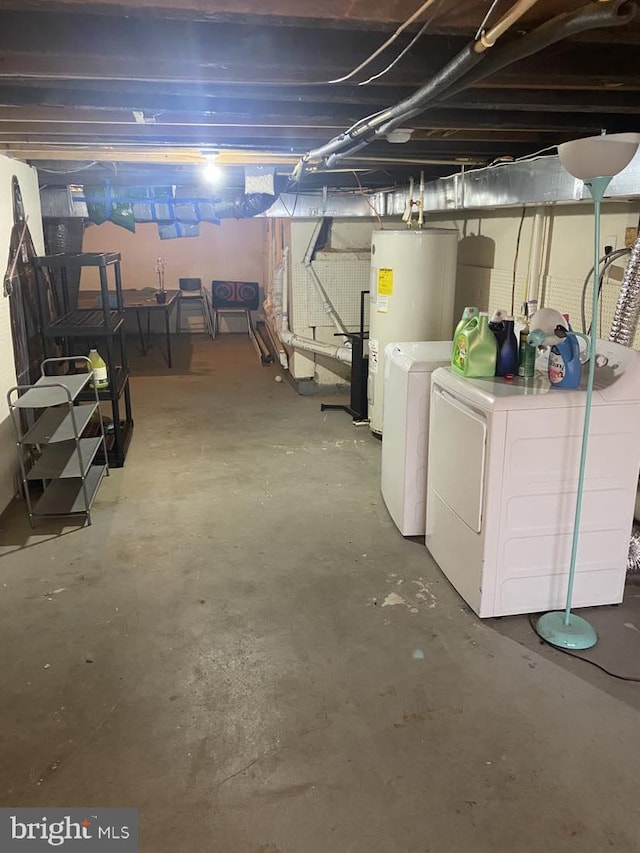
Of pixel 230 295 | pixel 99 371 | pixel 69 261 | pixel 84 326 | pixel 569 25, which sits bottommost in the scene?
pixel 99 371

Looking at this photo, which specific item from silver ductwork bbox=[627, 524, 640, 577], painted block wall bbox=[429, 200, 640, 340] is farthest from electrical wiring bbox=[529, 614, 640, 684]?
painted block wall bbox=[429, 200, 640, 340]

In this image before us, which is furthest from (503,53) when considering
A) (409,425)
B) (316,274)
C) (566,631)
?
(316,274)

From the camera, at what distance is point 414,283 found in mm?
4480

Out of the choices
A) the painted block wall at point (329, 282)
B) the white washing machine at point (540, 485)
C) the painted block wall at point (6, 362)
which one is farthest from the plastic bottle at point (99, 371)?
the white washing machine at point (540, 485)

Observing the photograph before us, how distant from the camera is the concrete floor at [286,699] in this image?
1789mm

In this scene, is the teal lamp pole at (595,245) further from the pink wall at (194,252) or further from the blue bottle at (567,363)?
the pink wall at (194,252)

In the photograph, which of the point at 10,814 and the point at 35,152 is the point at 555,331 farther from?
the point at 35,152

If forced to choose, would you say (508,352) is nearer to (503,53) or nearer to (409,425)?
(409,425)

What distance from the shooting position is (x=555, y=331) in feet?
8.77

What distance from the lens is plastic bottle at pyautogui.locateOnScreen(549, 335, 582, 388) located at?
8.50ft

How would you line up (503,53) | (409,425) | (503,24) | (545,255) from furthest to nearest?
(545,255)
(409,425)
(503,53)
(503,24)

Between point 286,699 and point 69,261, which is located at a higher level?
point 69,261

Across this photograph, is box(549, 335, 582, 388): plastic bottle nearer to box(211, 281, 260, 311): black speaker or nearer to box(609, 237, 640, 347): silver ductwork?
box(609, 237, 640, 347): silver ductwork

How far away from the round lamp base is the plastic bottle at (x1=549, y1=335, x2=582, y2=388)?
37.1 inches
